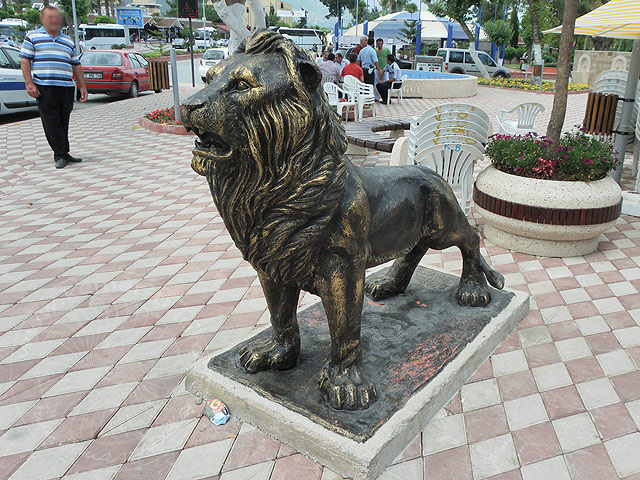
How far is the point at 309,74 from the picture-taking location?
1.91 meters

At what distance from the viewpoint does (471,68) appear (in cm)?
2692

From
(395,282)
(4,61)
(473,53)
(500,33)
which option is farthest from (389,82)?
(500,33)

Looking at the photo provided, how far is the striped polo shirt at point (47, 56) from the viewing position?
23.7 feet

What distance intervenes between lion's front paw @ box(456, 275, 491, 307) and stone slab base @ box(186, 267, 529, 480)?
4 centimetres

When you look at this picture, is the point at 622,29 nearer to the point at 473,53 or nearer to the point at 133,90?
the point at 133,90

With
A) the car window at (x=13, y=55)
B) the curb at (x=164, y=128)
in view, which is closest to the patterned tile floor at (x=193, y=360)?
the curb at (x=164, y=128)

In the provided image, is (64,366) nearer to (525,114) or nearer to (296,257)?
(296,257)

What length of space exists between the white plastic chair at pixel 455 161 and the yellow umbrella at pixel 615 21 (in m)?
2.11

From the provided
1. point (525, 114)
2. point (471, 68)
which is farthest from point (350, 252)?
point (471, 68)

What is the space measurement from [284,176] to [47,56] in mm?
6776

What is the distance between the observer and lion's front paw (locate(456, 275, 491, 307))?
3.24 m

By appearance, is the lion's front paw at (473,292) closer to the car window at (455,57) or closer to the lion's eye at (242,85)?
the lion's eye at (242,85)

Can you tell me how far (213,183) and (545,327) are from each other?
2.47 meters

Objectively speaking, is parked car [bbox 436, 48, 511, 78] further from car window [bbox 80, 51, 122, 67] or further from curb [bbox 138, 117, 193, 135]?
curb [bbox 138, 117, 193, 135]
